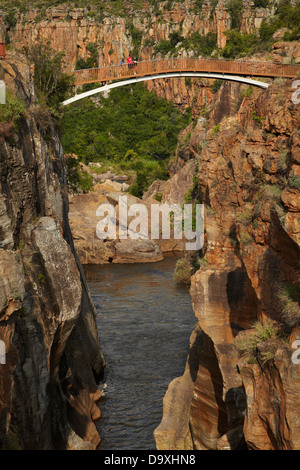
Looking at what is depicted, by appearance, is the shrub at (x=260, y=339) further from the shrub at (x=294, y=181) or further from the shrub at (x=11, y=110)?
the shrub at (x=11, y=110)

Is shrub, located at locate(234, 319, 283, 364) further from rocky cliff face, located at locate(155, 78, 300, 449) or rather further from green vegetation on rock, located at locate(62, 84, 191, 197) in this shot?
green vegetation on rock, located at locate(62, 84, 191, 197)

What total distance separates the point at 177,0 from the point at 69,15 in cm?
2255

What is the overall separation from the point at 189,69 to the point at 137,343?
14.9 metres

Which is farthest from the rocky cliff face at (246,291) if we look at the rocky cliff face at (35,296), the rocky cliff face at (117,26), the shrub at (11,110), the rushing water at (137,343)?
the rocky cliff face at (117,26)

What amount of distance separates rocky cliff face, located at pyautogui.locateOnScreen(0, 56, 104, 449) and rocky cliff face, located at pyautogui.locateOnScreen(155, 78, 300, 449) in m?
3.63

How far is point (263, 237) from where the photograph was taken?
16.4 meters

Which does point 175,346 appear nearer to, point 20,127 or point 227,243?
point 227,243

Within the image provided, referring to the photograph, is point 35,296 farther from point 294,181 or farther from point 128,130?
point 128,130

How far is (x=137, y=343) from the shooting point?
111ft

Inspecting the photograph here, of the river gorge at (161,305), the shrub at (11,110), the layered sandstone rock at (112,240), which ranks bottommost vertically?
the layered sandstone rock at (112,240)

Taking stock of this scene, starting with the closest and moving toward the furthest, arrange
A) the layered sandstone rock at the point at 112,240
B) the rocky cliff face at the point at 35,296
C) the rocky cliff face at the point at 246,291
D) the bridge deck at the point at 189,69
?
the rocky cliff face at the point at 246,291 → the rocky cliff face at the point at 35,296 → the bridge deck at the point at 189,69 → the layered sandstone rock at the point at 112,240

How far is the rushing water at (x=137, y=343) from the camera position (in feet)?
83.9

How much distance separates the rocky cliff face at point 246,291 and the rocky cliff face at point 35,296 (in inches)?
143

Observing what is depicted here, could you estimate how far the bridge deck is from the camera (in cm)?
3278
